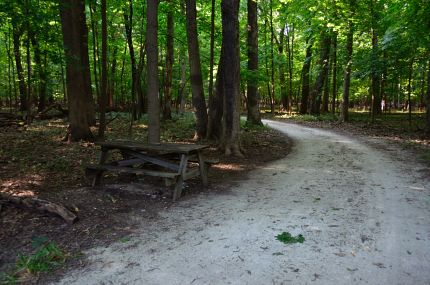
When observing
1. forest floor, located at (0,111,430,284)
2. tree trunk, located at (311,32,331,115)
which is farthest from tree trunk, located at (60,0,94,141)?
tree trunk, located at (311,32,331,115)

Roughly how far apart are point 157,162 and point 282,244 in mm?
3198

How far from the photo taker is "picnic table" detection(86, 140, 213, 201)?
21.3 feet

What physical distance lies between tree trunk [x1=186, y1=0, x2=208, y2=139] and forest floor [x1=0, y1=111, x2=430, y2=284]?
3.09m

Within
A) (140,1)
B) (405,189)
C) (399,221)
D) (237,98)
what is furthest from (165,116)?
(399,221)

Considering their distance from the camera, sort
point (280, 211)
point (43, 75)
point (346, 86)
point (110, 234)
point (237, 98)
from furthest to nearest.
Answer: point (346, 86), point (43, 75), point (237, 98), point (280, 211), point (110, 234)

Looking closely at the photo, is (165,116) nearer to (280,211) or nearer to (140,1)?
(140,1)

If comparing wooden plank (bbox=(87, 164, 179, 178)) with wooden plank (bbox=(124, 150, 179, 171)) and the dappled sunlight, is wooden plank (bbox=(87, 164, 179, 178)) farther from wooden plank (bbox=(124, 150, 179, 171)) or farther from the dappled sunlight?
the dappled sunlight

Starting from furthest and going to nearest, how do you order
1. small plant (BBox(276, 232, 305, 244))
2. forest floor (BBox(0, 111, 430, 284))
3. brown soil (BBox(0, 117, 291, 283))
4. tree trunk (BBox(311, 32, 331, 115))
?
tree trunk (BBox(311, 32, 331, 115)) → brown soil (BBox(0, 117, 291, 283)) → small plant (BBox(276, 232, 305, 244)) → forest floor (BBox(0, 111, 430, 284))

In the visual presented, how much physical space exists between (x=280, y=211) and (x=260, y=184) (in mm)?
1948

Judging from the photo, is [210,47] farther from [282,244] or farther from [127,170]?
[282,244]

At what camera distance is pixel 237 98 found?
34.8 ft

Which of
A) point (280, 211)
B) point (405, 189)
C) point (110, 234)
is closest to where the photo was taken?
point (110, 234)

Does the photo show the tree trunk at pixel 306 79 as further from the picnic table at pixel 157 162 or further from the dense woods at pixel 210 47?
the picnic table at pixel 157 162

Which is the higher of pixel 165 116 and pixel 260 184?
pixel 165 116
